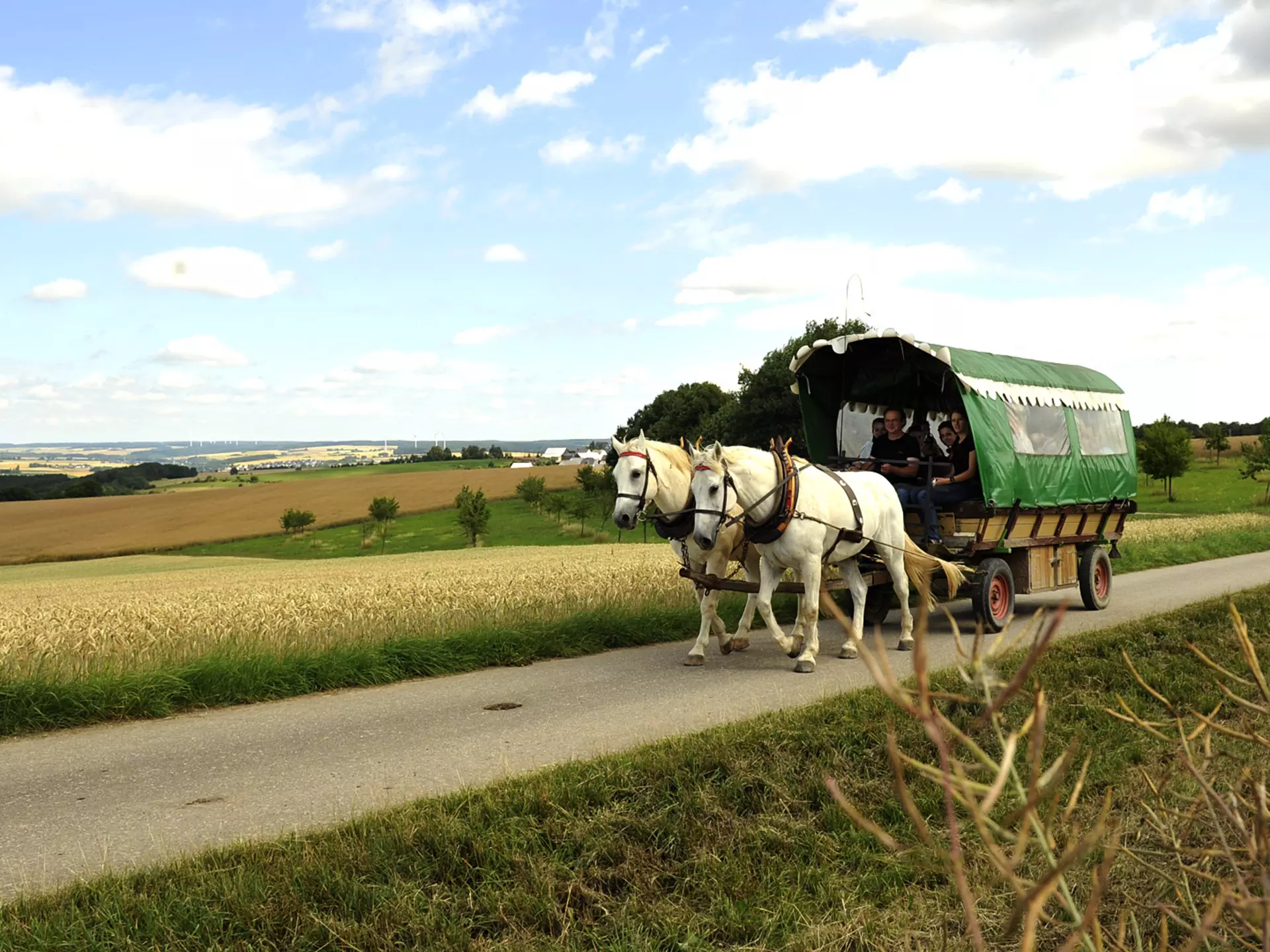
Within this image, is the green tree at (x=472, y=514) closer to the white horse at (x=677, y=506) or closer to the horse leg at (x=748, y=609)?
the horse leg at (x=748, y=609)

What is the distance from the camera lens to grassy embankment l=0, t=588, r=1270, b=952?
4086 millimetres

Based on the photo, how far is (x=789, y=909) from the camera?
4.25 metres

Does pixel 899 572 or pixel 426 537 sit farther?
pixel 426 537

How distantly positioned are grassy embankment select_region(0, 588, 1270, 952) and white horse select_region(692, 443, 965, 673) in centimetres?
349

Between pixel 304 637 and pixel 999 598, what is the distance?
311 inches

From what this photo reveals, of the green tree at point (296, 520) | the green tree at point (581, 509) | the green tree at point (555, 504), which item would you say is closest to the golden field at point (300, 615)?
the green tree at point (581, 509)

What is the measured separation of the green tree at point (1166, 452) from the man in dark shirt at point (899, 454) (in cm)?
5411

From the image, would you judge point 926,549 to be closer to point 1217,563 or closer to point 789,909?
point 789,909

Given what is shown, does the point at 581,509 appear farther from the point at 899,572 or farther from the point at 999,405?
the point at 899,572

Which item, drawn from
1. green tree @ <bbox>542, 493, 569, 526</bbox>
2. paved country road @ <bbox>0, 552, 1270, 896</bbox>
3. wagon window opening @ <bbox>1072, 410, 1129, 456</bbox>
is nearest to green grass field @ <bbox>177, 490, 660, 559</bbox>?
green tree @ <bbox>542, 493, 569, 526</bbox>

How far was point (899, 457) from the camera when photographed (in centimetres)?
1270

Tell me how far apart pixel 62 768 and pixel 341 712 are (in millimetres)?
2067

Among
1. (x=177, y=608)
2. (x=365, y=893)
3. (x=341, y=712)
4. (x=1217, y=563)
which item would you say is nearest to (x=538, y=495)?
(x=1217, y=563)

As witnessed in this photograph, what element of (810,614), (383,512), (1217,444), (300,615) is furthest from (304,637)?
(1217,444)
